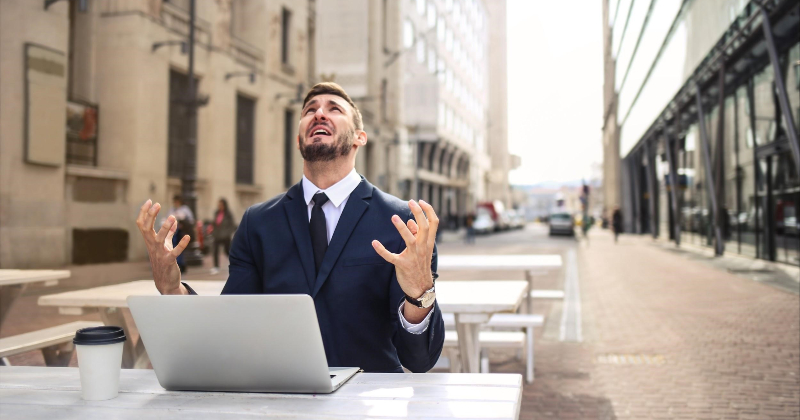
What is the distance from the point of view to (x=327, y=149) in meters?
2.64

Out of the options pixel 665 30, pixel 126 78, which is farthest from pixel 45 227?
pixel 665 30

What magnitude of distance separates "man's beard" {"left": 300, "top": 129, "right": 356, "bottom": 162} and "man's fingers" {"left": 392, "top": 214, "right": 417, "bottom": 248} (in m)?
0.80

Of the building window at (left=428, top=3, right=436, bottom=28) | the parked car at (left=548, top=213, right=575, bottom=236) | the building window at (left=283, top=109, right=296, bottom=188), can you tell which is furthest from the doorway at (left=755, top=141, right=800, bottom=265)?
the building window at (left=428, top=3, right=436, bottom=28)

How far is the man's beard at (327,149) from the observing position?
263 cm

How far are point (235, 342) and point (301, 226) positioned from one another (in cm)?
90

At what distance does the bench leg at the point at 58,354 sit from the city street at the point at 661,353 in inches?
62.0

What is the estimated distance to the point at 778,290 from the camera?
11.8m

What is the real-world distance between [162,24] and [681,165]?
21.2m

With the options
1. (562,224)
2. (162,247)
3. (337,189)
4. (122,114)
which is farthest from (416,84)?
(162,247)

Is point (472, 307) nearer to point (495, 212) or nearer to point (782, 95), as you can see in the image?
point (782, 95)

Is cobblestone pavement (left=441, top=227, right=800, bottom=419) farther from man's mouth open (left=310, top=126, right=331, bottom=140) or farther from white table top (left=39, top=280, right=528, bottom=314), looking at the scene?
man's mouth open (left=310, top=126, right=331, bottom=140)

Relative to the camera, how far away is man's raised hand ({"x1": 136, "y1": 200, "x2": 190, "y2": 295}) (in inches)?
84.9

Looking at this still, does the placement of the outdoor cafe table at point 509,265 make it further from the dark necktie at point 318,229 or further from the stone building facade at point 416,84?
the stone building facade at point 416,84

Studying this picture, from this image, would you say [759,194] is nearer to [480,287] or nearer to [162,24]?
[480,287]
